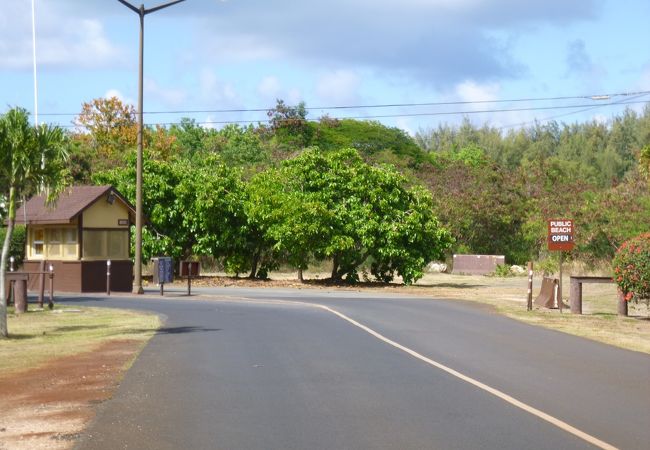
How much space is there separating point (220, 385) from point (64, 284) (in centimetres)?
2537

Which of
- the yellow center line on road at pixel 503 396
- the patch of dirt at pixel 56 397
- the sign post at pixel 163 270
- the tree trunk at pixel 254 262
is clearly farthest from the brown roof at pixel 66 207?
the patch of dirt at pixel 56 397

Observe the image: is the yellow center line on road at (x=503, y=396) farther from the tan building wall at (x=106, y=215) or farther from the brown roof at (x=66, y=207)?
the tan building wall at (x=106, y=215)

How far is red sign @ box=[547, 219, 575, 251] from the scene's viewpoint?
29.0m

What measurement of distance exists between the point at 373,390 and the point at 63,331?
10.7 metres

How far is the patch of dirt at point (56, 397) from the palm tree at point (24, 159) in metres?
→ 3.49

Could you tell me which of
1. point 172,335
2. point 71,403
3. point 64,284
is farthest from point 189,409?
point 64,284

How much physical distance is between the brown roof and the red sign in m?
16.6

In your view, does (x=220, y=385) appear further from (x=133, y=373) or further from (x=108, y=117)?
(x=108, y=117)

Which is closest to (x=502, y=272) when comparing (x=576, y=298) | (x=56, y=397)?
(x=576, y=298)

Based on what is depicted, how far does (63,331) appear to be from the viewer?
2088 cm

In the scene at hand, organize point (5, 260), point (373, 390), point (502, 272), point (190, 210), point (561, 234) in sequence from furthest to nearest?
point (502, 272) → point (190, 210) → point (561, 234) → point (5, 260) → point (373, 390)

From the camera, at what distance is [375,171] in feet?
149

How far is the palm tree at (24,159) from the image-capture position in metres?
18.2

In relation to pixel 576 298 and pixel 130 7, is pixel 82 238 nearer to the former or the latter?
pixel 130 7
